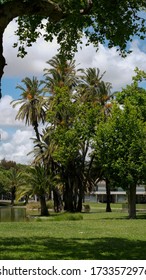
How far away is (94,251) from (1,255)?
267cm

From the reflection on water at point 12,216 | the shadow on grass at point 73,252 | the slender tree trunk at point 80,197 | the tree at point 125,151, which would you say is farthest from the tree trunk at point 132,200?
the shadow on grass at point 73,252

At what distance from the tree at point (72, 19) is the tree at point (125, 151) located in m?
22.6

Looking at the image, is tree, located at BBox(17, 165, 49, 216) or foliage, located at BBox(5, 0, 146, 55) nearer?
foliage, located at BBox(5, 0, 146, 55)

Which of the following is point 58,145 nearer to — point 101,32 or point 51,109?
point 51,109

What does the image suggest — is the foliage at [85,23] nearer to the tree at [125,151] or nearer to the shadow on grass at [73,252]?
the shadow on grass at [73,252]

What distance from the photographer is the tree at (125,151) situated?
37812 millimetres

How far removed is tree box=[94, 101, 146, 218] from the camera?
37812 mm

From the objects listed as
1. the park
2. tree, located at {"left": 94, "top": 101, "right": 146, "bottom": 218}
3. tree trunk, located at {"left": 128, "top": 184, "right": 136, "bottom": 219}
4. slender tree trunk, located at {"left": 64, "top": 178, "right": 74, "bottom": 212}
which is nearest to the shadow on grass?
the park

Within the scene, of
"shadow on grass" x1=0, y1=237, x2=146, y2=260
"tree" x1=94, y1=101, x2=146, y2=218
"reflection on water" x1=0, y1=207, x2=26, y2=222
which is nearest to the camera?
"shadow on grass" x1=0, y1=237, x2=146, y2=260

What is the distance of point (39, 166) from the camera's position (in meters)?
57.2

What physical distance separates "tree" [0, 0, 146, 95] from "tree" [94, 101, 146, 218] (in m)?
22.6

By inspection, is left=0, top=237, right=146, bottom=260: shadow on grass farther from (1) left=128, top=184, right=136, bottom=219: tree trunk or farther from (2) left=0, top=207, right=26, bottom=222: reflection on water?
(2) left=0, top=207, right=26, bottom=222: reflection on water
